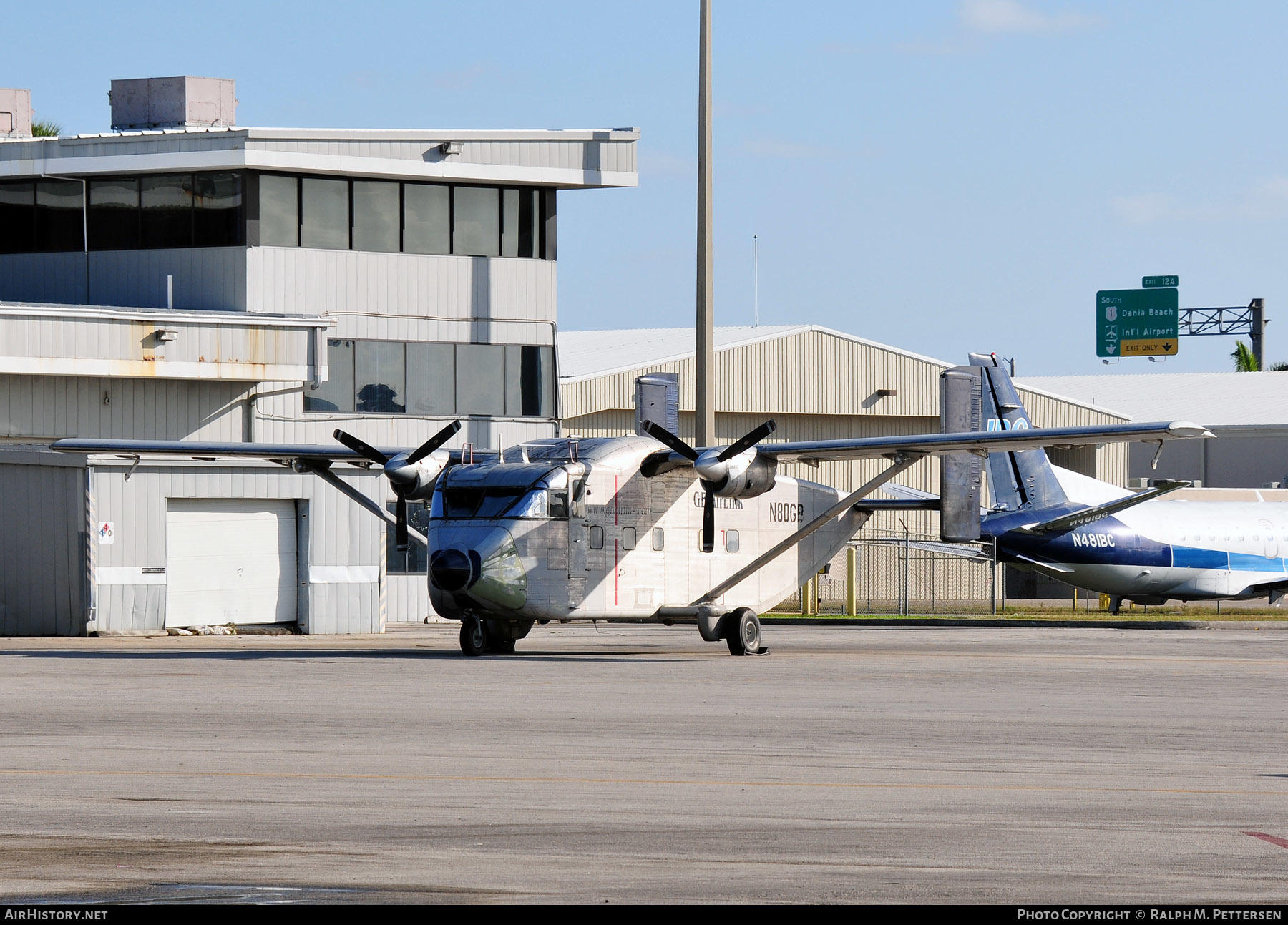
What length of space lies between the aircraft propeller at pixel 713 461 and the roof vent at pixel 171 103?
21.1 m

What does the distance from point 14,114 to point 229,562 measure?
16.6 m

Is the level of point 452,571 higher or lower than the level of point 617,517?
lower

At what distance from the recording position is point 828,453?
25922mm

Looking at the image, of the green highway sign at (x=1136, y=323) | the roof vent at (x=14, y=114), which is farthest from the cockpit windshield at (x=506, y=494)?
the green highway sign at (x=1136, y=323)

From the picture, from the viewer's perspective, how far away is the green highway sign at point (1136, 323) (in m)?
Result: 71.2

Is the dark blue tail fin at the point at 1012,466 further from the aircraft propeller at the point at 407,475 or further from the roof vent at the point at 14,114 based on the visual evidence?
the roof vent at the point at 14,114

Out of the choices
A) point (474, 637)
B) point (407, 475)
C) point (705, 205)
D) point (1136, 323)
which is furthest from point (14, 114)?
point (1136, 323)

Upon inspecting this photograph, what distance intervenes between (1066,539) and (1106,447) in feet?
59.1

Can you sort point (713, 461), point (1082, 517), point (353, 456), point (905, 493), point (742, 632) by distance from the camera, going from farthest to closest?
point (905, 493)
point (1082, 517)
point (353, 456)
point (742, 632)
point (713, 461)

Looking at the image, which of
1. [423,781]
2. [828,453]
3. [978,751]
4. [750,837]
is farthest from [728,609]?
[750,837]

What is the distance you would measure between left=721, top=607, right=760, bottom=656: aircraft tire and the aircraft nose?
4697 millimetres

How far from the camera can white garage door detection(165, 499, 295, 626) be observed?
3247cm

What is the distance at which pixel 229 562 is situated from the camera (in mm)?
33125

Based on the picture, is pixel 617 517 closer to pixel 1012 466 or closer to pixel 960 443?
pixel 960 443
